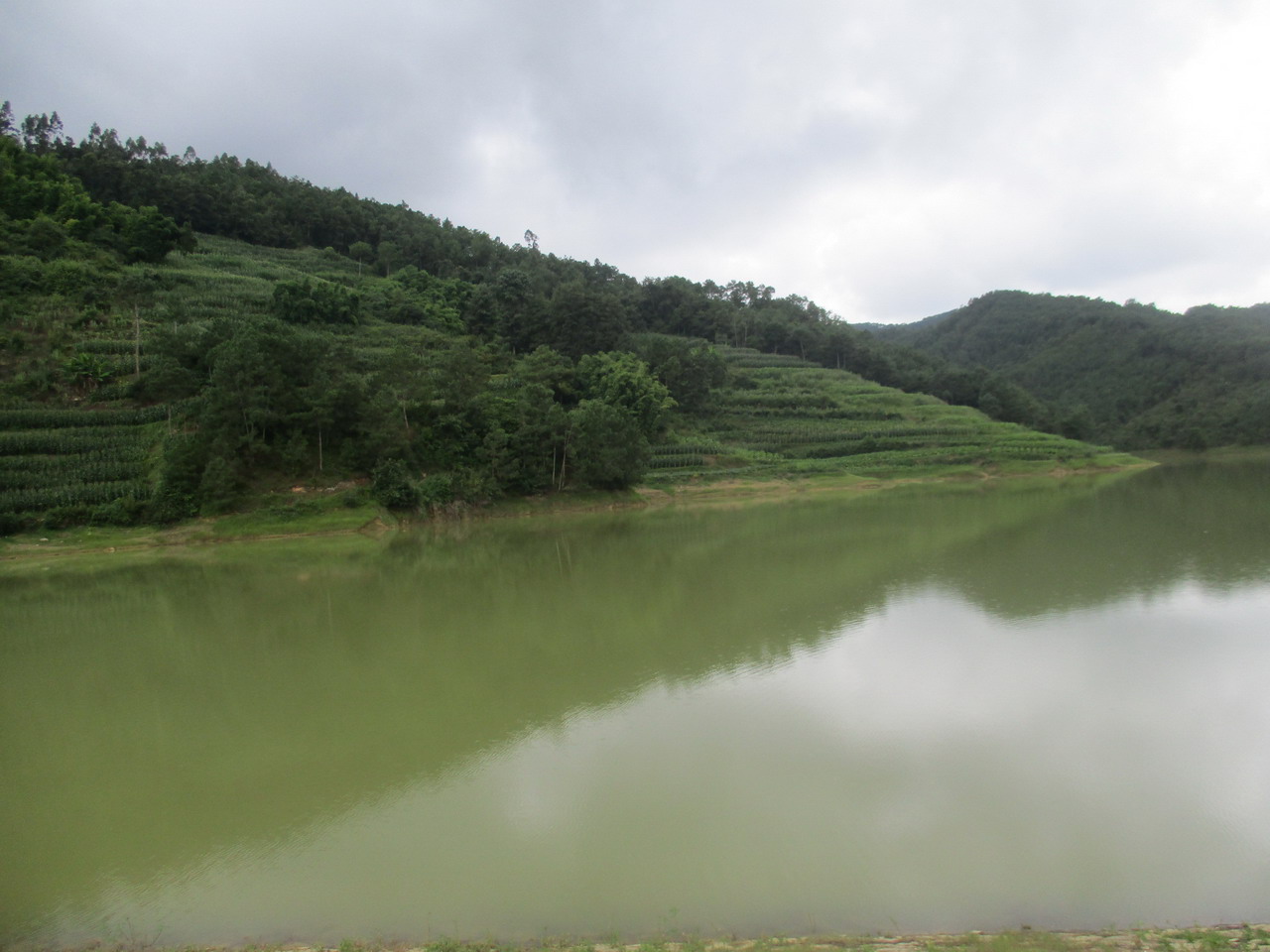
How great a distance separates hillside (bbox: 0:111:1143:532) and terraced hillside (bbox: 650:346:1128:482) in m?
0.21

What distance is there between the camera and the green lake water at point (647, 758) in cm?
528

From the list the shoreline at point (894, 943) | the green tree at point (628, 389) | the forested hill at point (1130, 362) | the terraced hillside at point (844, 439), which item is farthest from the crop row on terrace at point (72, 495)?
the forested hill at point (1130, 362)

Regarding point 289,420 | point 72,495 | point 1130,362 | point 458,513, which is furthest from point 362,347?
point 1130,362

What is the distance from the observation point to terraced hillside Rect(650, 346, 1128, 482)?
131ft

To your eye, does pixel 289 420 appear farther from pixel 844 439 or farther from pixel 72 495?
pixel 844 439

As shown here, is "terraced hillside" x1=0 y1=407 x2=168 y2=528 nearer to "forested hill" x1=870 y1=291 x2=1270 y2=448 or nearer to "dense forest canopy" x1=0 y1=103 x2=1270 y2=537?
"dense forest canopy" x1=0 y1=103 x2=1270 y2=537

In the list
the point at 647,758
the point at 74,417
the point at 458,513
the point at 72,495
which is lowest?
the point at 647,758

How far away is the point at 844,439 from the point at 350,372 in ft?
92.3

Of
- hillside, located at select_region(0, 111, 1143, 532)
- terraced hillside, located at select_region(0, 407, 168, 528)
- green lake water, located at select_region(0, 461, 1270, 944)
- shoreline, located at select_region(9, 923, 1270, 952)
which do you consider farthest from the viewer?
hillside, located at select_region(0, 111, 1143, 532)

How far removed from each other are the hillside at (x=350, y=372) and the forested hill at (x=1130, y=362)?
1657 centimetres

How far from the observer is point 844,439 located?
145ft

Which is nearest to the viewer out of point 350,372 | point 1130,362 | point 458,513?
point 458,513

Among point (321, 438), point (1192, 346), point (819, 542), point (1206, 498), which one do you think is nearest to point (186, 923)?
point (819, 542)

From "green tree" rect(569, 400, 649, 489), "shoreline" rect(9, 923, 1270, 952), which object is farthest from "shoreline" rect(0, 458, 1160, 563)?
"shoreline" rect(9, 923, 1270, 952)
